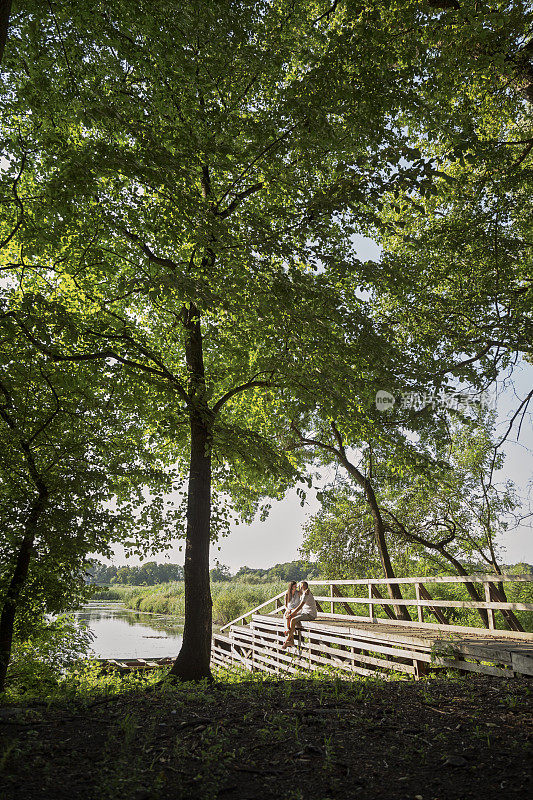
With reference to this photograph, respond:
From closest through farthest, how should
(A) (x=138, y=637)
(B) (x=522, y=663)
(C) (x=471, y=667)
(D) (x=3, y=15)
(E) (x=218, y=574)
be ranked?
(D) (x=3, y=15) → (B) (x=522, y=663) → (C) (x=471, y=667) → (A) (x=138, y=637) → (E) (x=218, y=574)

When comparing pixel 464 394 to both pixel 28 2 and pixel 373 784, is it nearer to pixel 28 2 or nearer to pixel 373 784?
pixel 373 784

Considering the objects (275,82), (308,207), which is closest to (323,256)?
(308,207)

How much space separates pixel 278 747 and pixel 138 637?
110ft

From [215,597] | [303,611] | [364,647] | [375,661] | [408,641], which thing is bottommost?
[215,597]

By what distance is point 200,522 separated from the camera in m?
10.3

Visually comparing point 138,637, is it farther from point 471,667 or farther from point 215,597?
point 471,667

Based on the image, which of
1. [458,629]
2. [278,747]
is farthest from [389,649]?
[278,747]

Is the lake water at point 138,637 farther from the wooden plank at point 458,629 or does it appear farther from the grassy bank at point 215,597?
the wooden plank at point 458,629

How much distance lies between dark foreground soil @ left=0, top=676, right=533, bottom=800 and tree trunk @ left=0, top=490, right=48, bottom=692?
404cm

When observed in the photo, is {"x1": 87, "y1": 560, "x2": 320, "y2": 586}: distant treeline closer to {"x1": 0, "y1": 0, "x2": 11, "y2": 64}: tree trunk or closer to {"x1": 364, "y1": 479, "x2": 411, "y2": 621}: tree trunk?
{"x1": 364, "y1": 479, "x2": 411, "y2": 621}: tree trunk

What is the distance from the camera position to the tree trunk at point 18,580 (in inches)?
365

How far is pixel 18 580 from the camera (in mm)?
9445

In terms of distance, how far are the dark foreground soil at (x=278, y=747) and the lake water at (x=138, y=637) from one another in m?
14.9

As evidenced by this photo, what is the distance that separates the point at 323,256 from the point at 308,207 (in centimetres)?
82
